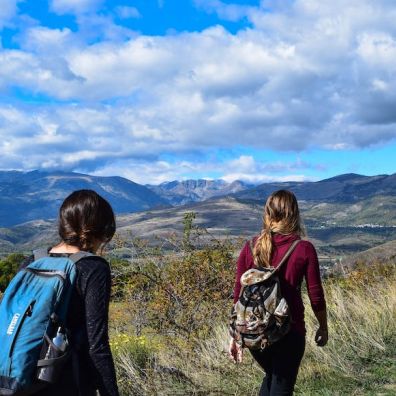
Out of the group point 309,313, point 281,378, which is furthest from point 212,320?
point 281,378

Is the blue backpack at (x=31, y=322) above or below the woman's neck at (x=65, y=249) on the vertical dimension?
below

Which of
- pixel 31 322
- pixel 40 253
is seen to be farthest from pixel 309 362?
pixel 31 322

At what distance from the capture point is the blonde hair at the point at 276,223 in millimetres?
3311

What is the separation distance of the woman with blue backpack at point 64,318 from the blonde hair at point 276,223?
1.21 metres

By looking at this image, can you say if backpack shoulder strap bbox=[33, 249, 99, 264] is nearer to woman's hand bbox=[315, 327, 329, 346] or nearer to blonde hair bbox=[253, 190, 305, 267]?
blonde hair bbox=[253, 190, 305, 267]

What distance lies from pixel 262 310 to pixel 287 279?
25 cm

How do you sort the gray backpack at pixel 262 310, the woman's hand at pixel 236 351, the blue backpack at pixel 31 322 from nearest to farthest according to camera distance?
the blue backpack at pixel 31 322 < the gray backpack at pixel 262 310 < the woman's hand at pixel 236 351

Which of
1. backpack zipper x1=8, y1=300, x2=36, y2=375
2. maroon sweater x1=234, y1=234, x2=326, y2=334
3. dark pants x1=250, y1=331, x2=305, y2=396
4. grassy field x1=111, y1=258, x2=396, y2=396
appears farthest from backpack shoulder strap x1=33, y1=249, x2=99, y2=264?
grassy field x1=111, y1=258, x2=396, y2=396

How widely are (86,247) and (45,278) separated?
0.88ft

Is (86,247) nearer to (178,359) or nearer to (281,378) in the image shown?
(281,378)

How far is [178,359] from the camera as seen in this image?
17.5 feet

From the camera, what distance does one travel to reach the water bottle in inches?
83.7

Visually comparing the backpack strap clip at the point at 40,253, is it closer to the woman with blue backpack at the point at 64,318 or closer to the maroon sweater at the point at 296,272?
the woman with blue backpack at the point at 64,318

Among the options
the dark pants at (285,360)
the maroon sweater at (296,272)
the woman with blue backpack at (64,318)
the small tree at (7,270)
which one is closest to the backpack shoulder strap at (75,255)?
the woman with blue backpack at (64,318)
